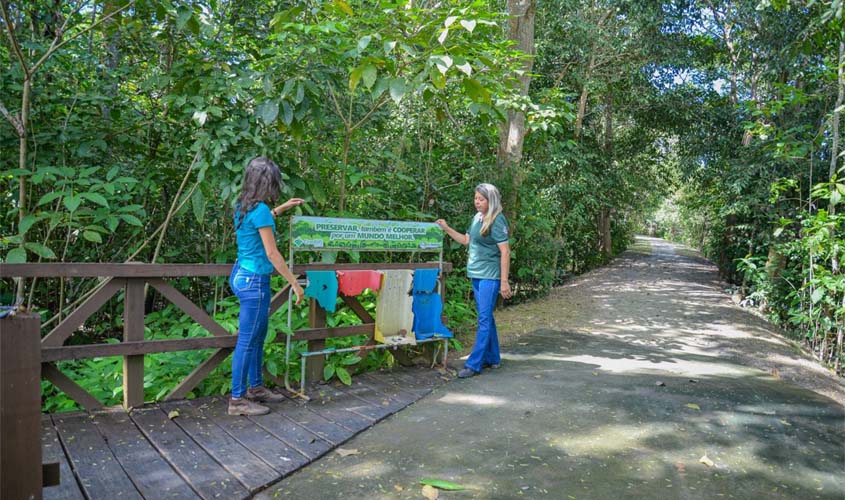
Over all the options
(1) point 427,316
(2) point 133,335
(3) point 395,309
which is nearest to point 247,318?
(2) point 133,335

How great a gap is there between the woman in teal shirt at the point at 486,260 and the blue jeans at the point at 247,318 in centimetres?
208

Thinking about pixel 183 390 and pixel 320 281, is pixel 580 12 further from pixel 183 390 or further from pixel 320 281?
pixel 183 390

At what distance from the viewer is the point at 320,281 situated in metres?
4.82

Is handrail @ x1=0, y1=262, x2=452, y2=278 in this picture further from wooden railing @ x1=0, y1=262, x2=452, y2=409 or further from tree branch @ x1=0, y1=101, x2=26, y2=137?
tree branch @ x1=0, y1=101, x2=26, y2=137

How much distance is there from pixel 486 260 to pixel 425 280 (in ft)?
2.04

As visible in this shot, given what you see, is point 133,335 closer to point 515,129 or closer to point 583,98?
point 515,129

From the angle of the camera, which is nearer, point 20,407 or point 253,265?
point 20,407

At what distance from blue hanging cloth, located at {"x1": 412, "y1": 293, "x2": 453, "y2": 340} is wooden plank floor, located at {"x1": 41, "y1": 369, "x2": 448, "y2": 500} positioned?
90cm

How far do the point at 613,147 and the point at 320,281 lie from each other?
16090mm

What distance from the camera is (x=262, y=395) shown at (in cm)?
438

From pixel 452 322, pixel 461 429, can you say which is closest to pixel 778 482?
pixel 461 429

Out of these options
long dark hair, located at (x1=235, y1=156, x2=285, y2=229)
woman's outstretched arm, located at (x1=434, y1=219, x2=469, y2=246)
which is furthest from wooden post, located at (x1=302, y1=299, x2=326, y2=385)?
woman's outstretched arm, located at (x1=434, y1=219, x2=469, y2=246)

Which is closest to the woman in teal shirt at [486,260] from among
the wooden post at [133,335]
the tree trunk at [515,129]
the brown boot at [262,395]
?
the brown boot at [262,395]

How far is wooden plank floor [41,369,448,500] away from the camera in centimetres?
299
